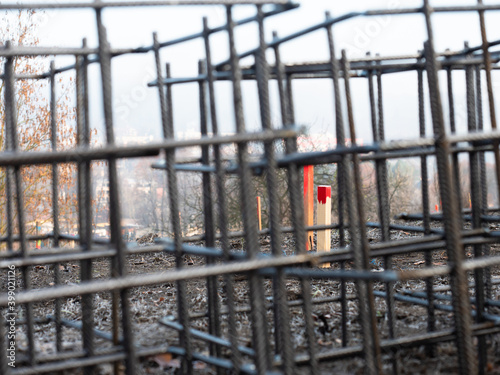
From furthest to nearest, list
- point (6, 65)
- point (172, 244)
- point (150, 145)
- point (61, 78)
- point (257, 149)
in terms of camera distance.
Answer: point (257, 149)
point (61, 78)
point (6, 65)
point (172, 244)
point (150, 145)

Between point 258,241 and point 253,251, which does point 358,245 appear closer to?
point 253,251

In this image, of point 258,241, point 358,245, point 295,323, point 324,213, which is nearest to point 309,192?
point 324,213

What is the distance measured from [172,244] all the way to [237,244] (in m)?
7.98

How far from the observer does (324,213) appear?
824 centimetres

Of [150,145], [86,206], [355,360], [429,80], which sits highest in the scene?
[429,80]

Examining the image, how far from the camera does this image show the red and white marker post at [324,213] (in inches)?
324

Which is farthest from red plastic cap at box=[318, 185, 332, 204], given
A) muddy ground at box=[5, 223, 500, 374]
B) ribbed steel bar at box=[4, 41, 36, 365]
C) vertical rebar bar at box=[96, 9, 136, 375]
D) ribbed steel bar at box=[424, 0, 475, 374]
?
vertical rebar bar at box=[96, 9, 136, 375]

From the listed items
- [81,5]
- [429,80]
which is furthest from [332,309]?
[81,5]

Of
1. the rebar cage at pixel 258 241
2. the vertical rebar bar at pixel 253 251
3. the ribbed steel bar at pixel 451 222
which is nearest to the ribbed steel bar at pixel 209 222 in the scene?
the rebar cage at pixel 258 241

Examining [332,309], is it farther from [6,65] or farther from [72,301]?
[6,65]

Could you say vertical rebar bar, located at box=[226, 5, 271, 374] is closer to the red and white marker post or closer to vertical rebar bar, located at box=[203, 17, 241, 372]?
vertical rebar bar, located at box=[203, 17, 241, 372]

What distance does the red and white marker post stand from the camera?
27.0ft

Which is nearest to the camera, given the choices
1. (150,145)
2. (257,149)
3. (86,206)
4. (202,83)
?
(150,145)

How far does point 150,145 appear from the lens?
257cm
